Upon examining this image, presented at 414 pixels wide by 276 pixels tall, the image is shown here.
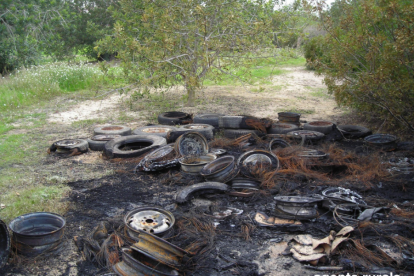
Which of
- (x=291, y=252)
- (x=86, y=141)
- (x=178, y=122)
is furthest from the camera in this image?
(x=178, y=122)

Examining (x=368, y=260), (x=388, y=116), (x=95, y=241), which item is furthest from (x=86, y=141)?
A: (x=388, y=116)

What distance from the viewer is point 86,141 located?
779cm

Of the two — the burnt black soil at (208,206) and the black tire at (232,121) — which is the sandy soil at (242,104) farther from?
the burnt black soil at (208,206)

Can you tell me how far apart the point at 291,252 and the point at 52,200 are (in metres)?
3.43

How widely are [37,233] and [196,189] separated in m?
2.18

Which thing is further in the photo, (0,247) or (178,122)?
(178,122)

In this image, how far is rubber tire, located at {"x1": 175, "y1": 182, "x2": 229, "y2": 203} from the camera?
5145 millimetres

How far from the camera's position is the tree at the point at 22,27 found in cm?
1500

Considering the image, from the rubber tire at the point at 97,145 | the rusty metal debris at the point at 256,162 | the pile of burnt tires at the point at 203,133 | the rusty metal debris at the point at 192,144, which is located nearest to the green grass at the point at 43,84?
the pile of burnt tires at the point at 203,133

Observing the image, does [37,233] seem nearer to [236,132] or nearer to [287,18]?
[236,132]

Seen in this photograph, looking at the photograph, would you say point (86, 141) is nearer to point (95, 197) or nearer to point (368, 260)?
point (95, 197)

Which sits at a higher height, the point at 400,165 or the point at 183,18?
the point at 183,18

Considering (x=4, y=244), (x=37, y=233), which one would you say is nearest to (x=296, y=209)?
(x=37, y=233)

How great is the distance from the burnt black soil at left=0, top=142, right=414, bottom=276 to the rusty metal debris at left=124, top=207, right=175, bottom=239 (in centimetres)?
17
